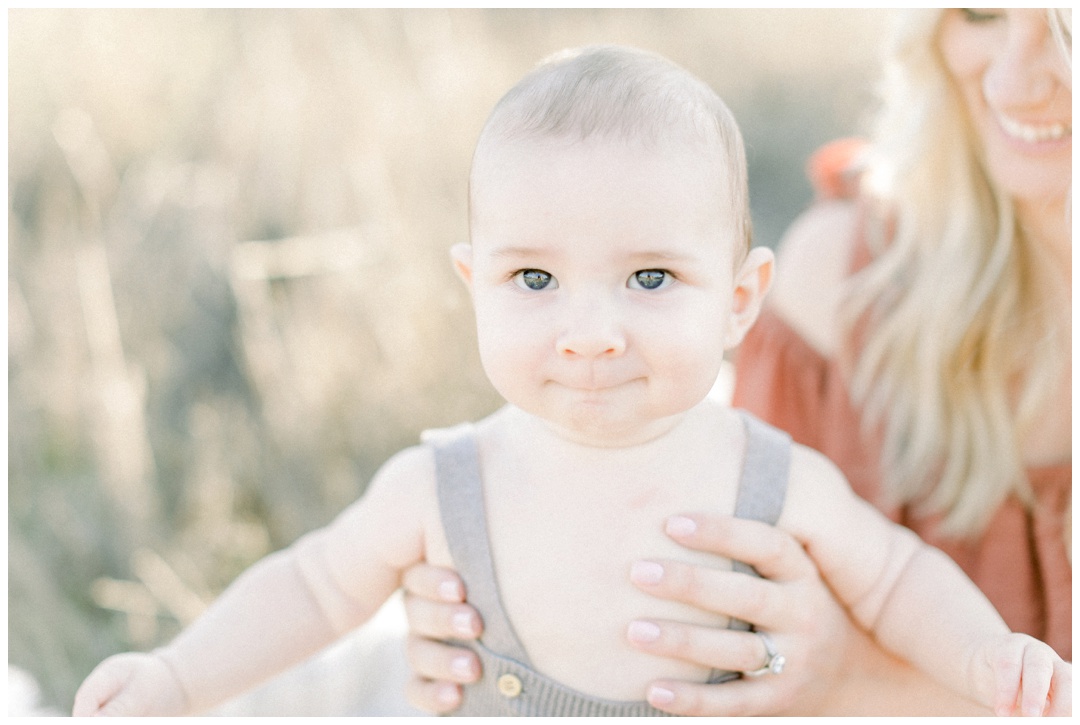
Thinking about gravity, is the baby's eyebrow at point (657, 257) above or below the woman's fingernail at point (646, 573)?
above

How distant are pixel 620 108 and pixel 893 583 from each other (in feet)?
2.38

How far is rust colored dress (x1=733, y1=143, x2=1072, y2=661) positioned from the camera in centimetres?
180

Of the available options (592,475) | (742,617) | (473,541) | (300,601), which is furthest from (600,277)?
(300,601)

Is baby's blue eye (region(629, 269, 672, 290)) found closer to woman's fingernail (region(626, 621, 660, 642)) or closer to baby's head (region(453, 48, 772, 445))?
baby's head (region(453, 48, 772, 445))

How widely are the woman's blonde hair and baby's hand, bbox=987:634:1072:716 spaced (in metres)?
0.70

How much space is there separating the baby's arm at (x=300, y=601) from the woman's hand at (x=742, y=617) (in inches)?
12.6

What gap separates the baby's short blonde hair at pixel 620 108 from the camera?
1093mm

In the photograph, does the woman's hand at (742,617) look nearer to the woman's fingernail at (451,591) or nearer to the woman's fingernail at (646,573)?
the woman's fingernail at (646,573)

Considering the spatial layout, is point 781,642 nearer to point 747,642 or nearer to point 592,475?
point 747,642

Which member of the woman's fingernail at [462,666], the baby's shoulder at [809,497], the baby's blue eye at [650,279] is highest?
the baby's blue eye at [650,279]

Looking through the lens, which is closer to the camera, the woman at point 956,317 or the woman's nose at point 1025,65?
the woman's nose at point 1025,65

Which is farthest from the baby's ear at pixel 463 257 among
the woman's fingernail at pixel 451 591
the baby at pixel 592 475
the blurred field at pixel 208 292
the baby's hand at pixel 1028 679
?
the blurred field at pixel 208 292

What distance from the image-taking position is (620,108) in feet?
3.59

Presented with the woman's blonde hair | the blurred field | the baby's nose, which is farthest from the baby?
the blurred field
